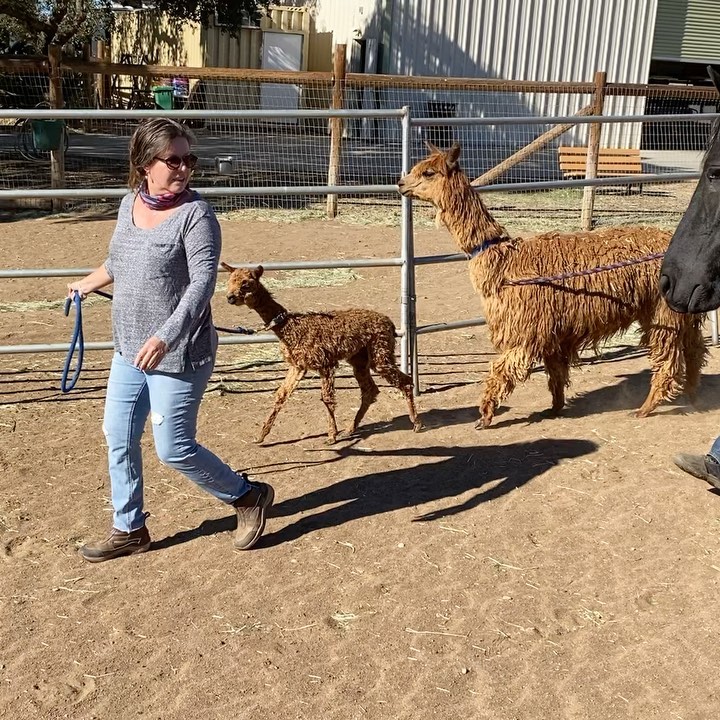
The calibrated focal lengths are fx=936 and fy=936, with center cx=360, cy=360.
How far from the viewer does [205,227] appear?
12.0 feet

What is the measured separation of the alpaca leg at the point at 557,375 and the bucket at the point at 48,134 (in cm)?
988

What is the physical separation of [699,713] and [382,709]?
43.3 inches

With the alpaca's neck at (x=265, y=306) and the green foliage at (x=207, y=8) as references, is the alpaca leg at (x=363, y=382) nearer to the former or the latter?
the alpaca's neck at (x=265, y=306)

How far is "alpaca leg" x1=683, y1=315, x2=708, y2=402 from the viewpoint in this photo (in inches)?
243

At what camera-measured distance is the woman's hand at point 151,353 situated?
352 centimetres

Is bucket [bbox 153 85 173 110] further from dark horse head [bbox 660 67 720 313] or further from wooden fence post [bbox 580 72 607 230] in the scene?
dark horse head [bbox 660 67 720 313]

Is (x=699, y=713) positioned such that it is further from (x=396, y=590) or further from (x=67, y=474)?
(x=67, y=474)

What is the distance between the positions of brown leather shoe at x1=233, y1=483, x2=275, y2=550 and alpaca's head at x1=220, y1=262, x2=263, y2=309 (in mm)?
1333

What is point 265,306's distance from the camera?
5383 millimetres

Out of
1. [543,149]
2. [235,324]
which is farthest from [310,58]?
[235,324]

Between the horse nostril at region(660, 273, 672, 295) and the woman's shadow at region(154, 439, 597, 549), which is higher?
the horse nostril at region(660, 273, 672, 295)

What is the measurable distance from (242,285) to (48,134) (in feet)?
33.0

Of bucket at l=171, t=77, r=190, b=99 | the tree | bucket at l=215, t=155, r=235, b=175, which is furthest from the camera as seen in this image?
bucket at l=171, t=77, r=190, b=99

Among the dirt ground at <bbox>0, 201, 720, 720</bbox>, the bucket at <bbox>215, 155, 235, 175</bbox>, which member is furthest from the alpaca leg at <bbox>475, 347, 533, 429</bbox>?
the bucket at <bbox>215, 155, 235, 175</bbox>
